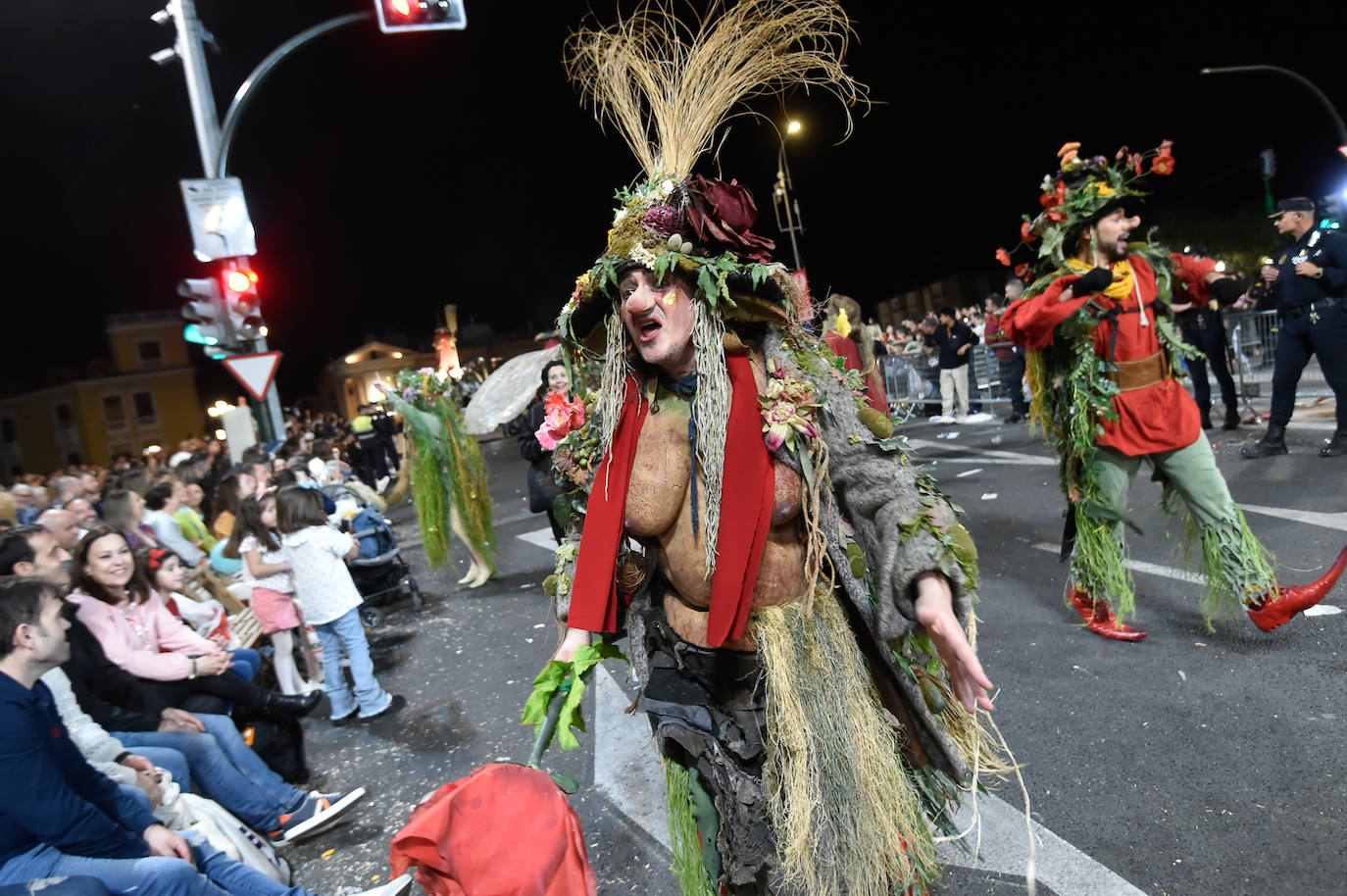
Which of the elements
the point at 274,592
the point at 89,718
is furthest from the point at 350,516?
the point at 89,718

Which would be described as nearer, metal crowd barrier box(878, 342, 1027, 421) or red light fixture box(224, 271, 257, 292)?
red light fixture box(224, 271, 257, 292)

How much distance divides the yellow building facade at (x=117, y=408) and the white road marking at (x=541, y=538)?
45.5m

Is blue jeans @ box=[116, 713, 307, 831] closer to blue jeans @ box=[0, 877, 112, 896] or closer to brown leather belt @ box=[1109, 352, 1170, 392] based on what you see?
blue jeans @ box=[0, 877, 112, 896]

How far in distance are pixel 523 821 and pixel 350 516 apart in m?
5.84

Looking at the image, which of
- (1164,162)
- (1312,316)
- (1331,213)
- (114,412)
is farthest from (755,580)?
(114,412)

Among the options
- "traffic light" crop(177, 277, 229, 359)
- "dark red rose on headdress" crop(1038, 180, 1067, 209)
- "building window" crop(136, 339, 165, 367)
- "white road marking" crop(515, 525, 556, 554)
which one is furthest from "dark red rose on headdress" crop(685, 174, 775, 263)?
"building window" crop(136, 339, 165, 367)

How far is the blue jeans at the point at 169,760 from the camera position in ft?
10.6

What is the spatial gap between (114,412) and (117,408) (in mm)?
301

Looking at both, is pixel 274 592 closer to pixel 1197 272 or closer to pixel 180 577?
pixel 180 577

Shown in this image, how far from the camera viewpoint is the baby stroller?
6.93 meters

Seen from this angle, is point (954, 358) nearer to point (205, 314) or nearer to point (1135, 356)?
point (1135, 356)

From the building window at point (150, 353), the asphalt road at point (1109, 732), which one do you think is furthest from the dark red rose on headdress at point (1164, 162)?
the building window at point (150, 353)

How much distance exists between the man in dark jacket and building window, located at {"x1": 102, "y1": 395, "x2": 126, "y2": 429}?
51221 mm

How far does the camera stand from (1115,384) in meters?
3.81
